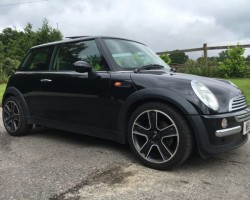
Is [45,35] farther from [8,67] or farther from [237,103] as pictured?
[237,103]

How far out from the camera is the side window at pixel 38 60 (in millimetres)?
5511

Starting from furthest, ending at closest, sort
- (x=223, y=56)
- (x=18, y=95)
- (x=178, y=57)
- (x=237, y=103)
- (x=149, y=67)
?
(x=178, y=57) → (x=223, y=56) → (x=18, y=95) → (x=149, y=67) → (x=237, y=103)

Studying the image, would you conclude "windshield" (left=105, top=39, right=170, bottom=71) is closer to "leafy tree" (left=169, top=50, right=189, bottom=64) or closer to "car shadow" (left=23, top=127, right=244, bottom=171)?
"car shadow" (left=23, top=127, right=244, bottom=171)

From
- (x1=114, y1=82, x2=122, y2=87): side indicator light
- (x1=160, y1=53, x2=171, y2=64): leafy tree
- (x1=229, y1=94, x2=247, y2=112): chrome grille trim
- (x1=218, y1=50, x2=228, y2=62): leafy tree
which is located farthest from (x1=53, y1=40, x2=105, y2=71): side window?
(x1=160, y1=53, x2=171, y2=64): leafy tree

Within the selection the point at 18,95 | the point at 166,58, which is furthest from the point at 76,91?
the point at 166,58

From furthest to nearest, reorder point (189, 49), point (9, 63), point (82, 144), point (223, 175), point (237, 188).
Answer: point (9, 63) → point (189, 49) → point (82, 144) → point (223, 175) → point (237, 188)

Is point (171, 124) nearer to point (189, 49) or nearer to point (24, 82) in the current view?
point (24, 82)

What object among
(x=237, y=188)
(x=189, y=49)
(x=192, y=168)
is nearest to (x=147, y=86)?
(x=192, y=168)

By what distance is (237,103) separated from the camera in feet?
13.4

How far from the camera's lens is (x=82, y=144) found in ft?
17.0

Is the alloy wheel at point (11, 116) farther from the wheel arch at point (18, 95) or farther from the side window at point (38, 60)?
the side window at point (38, 60)

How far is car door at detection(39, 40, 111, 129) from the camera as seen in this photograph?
4.50 m

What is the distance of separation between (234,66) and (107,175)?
11427mm

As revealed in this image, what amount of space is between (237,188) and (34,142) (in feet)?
10.3
